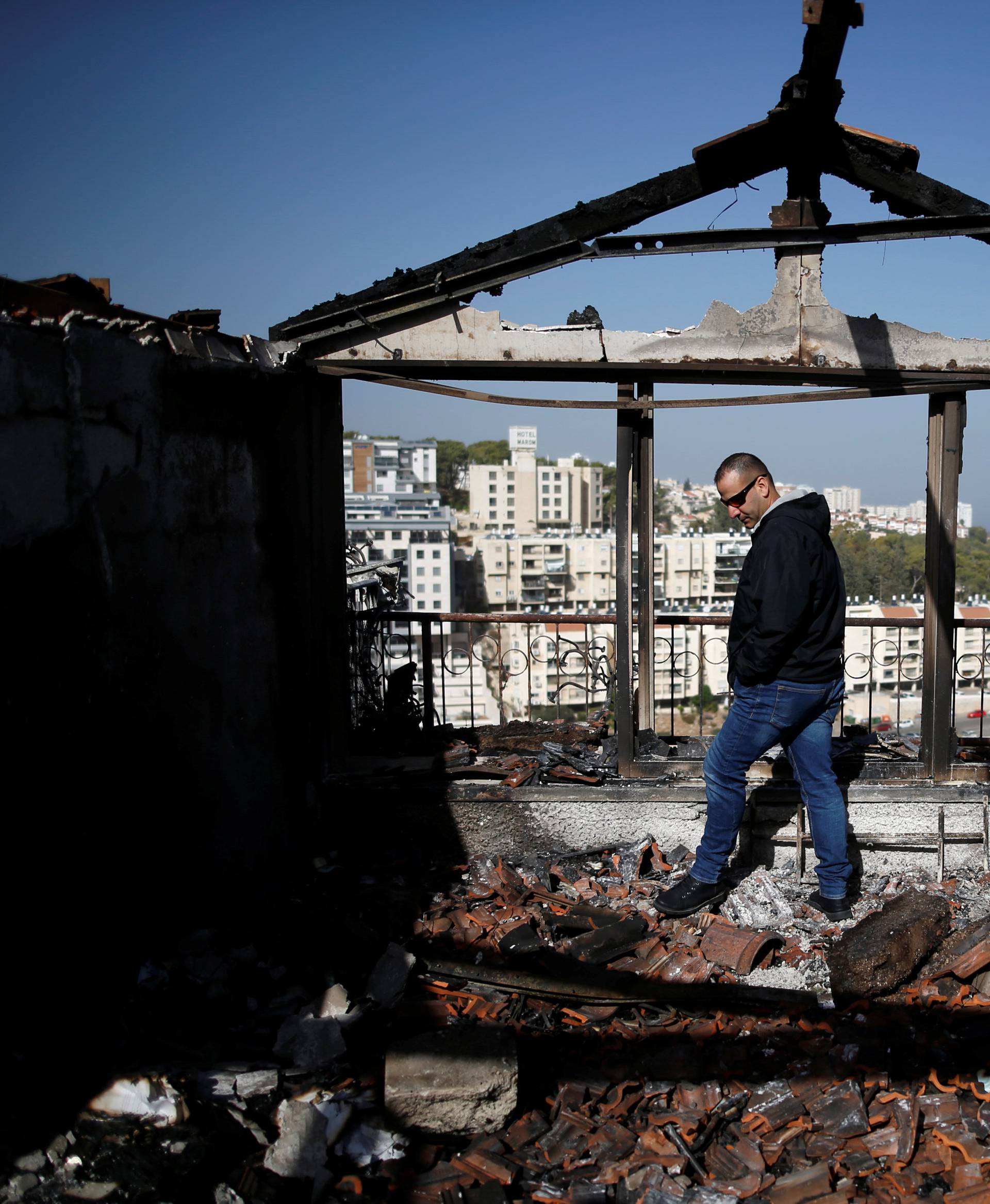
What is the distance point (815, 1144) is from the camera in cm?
316

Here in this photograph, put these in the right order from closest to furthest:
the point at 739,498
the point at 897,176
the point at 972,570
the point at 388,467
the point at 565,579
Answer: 1. the point at 739,498
2. the point at 897,176
3. the point at 972,570
4. the point at 565,579
5. the point at 388,467

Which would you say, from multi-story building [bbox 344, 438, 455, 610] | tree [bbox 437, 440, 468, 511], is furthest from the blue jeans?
tree [bbox 437, 440, 468, 511]

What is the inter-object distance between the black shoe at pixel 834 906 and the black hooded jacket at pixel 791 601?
47.9 inches

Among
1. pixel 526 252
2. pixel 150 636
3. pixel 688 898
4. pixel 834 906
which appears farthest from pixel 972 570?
pixel 150 636

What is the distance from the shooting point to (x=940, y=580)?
5.21 m

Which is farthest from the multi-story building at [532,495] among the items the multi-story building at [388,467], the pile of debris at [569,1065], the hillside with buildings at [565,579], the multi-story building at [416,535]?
the pile of debris at [569,1065]

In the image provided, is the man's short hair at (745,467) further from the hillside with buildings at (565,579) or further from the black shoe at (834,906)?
the black shoe at (834,906)

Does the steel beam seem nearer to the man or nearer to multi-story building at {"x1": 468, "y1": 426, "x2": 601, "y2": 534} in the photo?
the man

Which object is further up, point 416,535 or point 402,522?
point 402,522

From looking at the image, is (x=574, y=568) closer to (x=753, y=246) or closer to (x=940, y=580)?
(x=940, y=580)

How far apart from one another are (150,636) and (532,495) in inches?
1868

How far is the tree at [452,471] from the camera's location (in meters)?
72.4

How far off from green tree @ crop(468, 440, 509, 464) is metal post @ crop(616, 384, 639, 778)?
79.9 meters

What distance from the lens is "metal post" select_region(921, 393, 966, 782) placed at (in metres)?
5.11
